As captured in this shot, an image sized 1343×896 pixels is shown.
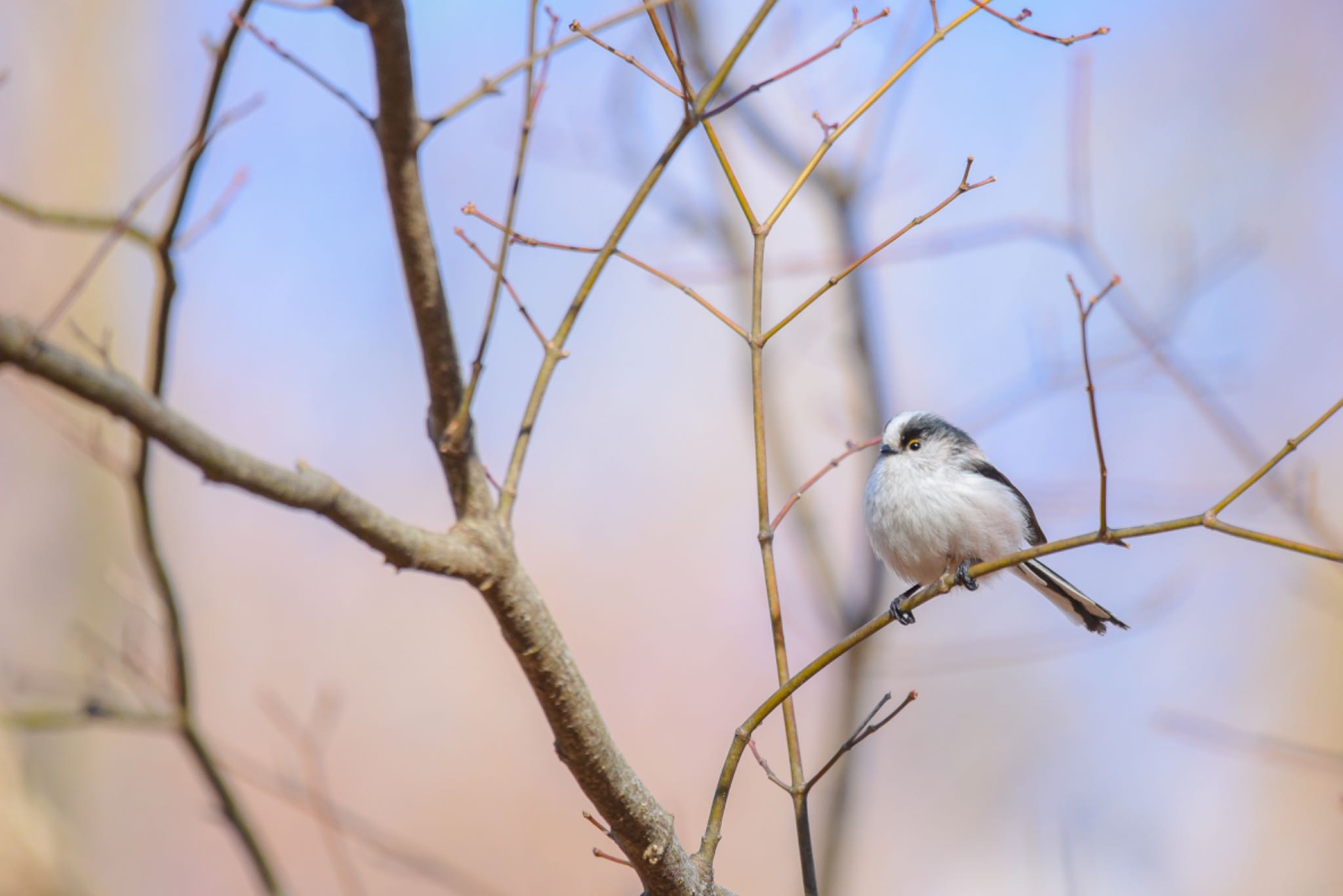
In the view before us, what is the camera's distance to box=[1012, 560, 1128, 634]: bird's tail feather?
286cm

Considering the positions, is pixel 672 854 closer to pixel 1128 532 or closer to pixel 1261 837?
pixel 1128 532

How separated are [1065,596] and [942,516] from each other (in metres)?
0.53

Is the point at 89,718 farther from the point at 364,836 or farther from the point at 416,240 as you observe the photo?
the point at 416,240

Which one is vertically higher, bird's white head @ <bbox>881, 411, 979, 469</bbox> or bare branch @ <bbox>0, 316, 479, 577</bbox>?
bird's white head @ <bbox>881, 411, 979, 469</bbox>

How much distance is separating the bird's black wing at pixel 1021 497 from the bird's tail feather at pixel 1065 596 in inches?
A: 5.3

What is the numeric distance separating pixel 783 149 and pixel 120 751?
5.74 m

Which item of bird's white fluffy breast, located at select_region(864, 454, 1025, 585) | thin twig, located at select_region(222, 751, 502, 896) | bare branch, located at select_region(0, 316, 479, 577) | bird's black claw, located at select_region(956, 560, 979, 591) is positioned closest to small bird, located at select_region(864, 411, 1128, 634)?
bird's white fluffy breast, located at select_region(864, 454, 1025, 585)

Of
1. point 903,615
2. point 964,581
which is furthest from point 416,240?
point 903,615

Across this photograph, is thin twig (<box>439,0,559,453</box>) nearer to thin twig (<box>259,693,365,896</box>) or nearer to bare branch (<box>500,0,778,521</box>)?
bare branch (<box>500,0,778,521</box>)

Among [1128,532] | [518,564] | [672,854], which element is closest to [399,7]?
[518,564]

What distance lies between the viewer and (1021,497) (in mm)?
3385

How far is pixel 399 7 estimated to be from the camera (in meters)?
1.30

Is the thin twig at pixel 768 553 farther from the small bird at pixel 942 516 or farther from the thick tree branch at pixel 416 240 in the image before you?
the small bird at pixel 942 516

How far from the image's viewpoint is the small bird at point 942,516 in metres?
→ 2.83
